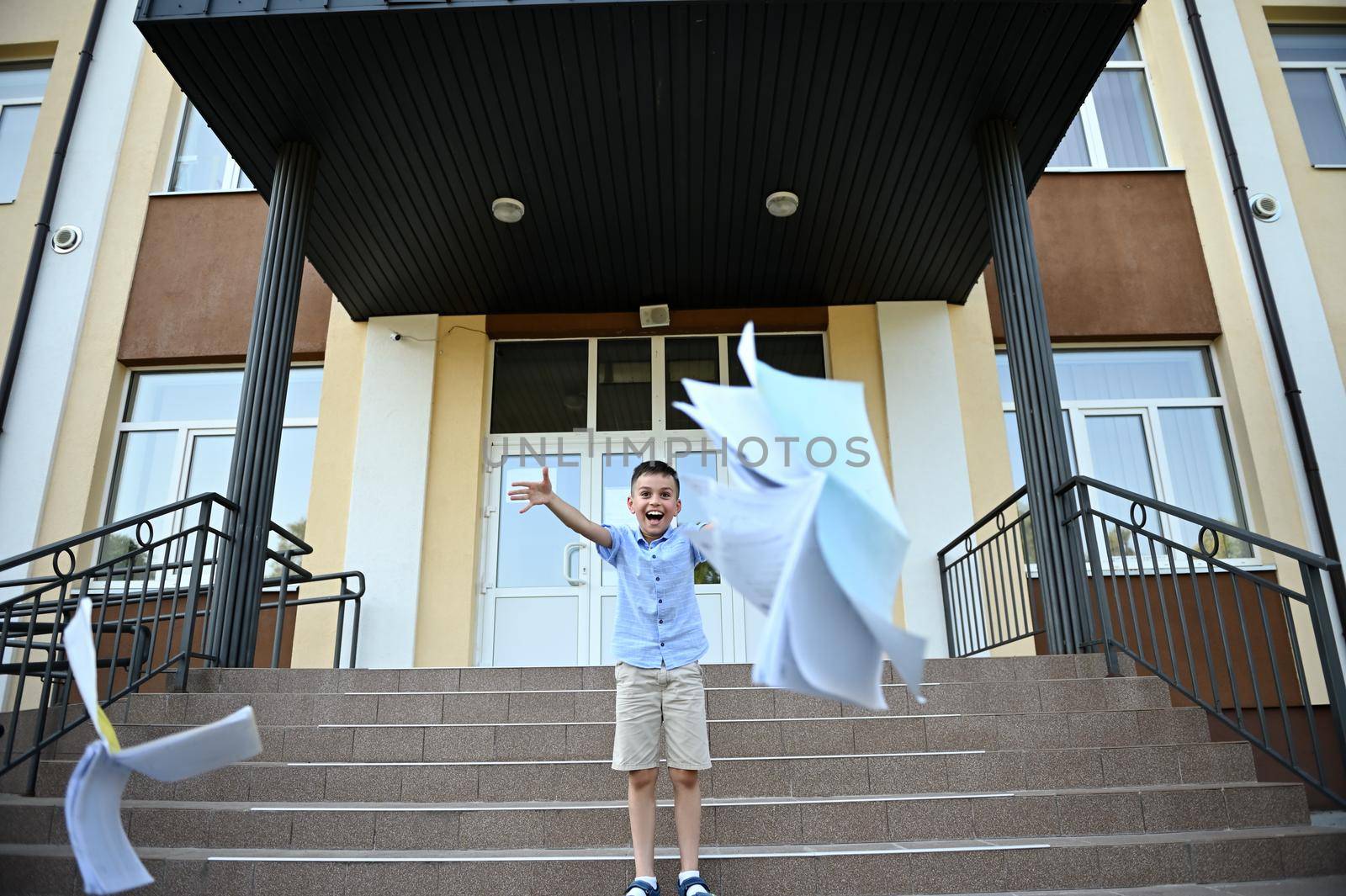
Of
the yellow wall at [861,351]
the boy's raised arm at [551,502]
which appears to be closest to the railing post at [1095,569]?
the yellow wall at [861,351]

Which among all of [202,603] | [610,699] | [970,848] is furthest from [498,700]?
[202,603]

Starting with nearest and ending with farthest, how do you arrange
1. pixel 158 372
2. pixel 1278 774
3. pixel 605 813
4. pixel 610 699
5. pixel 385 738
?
pixel 605 813, pixel 385 738, pixel 610 699, pixel 1278 774, pixel 158 372

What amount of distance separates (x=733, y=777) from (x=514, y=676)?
1.66 metres

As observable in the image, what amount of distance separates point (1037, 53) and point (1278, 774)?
5121mm

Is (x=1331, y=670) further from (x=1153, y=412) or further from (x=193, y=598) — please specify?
(x=193, y=598)

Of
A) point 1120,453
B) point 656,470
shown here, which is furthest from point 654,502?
point 1120,453

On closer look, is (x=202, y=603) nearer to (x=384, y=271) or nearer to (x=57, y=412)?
(x=57, y=412)

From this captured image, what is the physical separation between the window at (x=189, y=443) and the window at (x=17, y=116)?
7.69ft

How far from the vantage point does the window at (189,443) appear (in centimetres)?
774

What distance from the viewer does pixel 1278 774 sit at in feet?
21.4

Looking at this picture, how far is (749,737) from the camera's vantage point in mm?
4059

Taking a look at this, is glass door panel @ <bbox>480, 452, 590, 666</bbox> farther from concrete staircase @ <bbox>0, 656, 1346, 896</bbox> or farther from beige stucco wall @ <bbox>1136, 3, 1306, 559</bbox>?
beige stucco wall @ <bbox>1136, 3, 1306, 559</bbox>

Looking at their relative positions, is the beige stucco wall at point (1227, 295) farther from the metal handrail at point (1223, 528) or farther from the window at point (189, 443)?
the window at point (189, 443)

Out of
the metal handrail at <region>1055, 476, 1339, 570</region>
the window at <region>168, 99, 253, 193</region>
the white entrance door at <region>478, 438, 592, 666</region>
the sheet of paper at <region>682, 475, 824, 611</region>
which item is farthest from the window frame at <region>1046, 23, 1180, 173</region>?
the sheet of paper at <region>682, 475, 824, 611</region>
